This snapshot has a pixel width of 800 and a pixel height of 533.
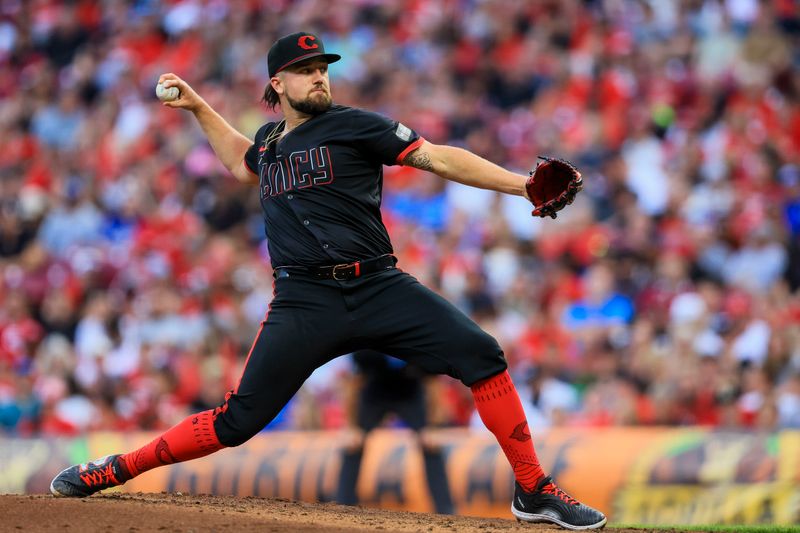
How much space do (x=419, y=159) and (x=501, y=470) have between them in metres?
3.73

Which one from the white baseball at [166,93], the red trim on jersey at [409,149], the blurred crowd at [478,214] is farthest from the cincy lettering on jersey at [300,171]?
the blurred crowd at [478,214]

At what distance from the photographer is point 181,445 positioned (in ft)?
17.4

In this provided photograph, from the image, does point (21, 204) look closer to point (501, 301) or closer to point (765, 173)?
point (501, 301)

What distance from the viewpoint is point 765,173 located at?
1019 centimetres

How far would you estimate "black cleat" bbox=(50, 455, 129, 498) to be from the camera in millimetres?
5512

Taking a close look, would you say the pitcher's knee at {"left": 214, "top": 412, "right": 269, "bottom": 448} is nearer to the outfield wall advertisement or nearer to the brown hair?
the brown hair

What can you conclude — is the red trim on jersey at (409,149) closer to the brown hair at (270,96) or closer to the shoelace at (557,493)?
the brown hair at (270,96)

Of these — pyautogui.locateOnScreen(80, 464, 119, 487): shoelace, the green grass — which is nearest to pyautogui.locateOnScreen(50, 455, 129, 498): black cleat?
pyautogui.locateOnScreen(80, 464, 119, 487): shoelace

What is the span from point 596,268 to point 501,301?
0.88 metres

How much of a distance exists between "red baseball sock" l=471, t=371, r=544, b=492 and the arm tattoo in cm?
95

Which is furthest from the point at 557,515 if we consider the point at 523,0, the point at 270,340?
the point at 523,0

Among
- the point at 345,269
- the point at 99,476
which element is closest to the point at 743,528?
the point at 345,269

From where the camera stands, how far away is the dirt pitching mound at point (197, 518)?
481 cm

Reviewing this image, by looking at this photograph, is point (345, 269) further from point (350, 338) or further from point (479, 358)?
point (479, 358)
